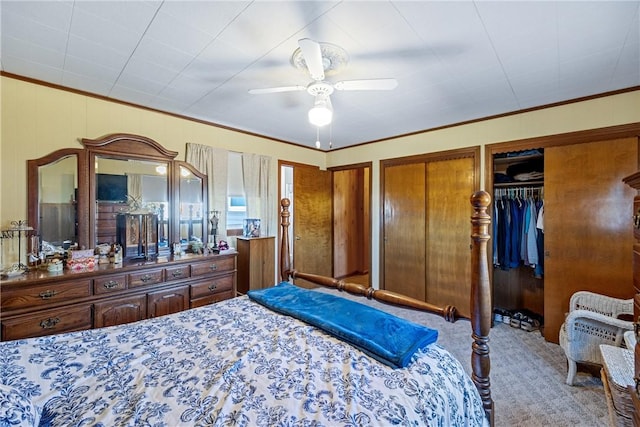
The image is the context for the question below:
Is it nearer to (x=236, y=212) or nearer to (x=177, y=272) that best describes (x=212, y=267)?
(x=177, y=272)

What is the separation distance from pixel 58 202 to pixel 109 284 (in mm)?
910

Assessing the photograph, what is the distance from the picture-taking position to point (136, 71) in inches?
87.6

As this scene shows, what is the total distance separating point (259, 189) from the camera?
4.03 m

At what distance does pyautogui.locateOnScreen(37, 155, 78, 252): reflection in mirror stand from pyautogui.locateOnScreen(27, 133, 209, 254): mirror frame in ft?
0.10

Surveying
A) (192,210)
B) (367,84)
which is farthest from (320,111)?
(192,210)

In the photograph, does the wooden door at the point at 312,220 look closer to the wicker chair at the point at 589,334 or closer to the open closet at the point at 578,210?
the open closet at the point at 578,210

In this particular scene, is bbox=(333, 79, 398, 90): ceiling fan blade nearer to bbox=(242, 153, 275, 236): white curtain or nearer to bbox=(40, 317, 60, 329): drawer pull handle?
bbox=(242, 153, 275, 236): white curtain

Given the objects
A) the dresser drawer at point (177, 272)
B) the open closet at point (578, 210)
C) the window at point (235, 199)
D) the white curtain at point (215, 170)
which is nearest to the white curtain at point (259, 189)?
the window at point (235, 199)

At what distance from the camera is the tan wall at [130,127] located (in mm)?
2262

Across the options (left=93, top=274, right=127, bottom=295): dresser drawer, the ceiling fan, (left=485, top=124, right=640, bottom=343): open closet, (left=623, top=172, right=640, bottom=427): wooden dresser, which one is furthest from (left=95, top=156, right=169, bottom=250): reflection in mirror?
(left=485, top=124, right=640, bottom=343): open closet

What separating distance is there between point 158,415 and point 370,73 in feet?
7.91

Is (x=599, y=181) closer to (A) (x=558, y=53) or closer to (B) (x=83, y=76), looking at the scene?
(A) (x=558, y=53)

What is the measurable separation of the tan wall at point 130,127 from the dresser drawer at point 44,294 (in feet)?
2.37

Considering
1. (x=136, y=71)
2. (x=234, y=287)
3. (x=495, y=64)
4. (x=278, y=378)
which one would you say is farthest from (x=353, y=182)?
(x=278, y=378)
